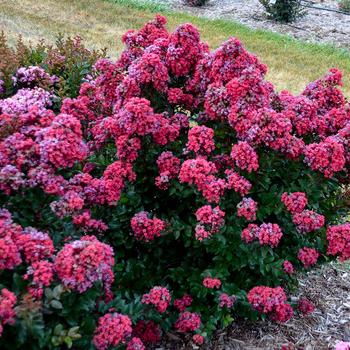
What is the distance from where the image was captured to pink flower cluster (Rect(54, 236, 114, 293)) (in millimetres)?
2459

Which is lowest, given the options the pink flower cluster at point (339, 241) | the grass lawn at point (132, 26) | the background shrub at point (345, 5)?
the grass lawn at point (132, 26)

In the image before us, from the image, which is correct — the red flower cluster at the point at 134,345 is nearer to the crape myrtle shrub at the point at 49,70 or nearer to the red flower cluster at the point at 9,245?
the red flower cluster at the point at 9,245

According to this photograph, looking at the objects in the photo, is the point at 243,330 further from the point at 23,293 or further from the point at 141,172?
the point at 23,293

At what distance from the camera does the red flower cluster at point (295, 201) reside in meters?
3.29

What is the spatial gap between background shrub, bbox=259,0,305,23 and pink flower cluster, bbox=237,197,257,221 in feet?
32.2

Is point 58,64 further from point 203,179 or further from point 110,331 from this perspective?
point 110,331

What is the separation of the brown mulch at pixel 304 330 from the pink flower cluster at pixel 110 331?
1065mm

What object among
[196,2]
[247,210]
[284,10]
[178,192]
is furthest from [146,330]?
[196,2]

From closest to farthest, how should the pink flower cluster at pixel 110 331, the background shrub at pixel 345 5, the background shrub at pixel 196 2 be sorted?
the pink flower cluster at pixel 110 331 → the background shrub at pixel 345 5 → the background shrub at pixel 196 2

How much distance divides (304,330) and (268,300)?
0.87m

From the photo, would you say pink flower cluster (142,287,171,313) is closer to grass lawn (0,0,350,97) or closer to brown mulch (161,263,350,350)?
brown mulch (161,263,350,350)

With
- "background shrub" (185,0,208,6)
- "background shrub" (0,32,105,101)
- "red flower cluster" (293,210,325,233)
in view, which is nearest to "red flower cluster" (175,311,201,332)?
"red flower cluster" (293,210,325,233)

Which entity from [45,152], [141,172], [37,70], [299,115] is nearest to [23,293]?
[45,152]

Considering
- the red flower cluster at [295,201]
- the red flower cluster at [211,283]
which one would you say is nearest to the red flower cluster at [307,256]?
the red flower cluster at [295,201]
